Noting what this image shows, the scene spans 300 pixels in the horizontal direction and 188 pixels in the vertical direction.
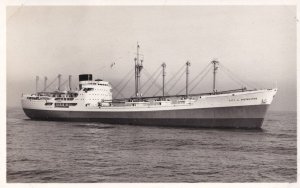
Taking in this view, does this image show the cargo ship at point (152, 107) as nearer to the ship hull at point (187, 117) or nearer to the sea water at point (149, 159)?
the ship hull at point (187, 117)

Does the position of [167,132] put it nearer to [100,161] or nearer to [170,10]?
[100,161]

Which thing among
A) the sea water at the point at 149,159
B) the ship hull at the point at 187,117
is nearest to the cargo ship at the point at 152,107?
the ship hull at the point at 187,117

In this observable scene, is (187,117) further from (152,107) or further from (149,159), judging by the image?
(149,159)

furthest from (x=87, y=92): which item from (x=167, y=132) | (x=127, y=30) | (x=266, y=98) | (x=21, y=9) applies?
(x=21, y=9)

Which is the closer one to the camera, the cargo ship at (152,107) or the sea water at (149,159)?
the sea water at (149,159)

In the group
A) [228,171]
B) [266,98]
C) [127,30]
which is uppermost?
[127,30]

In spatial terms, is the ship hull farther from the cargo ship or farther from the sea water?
the sea water

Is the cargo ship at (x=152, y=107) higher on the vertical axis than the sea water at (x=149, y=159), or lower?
higher
